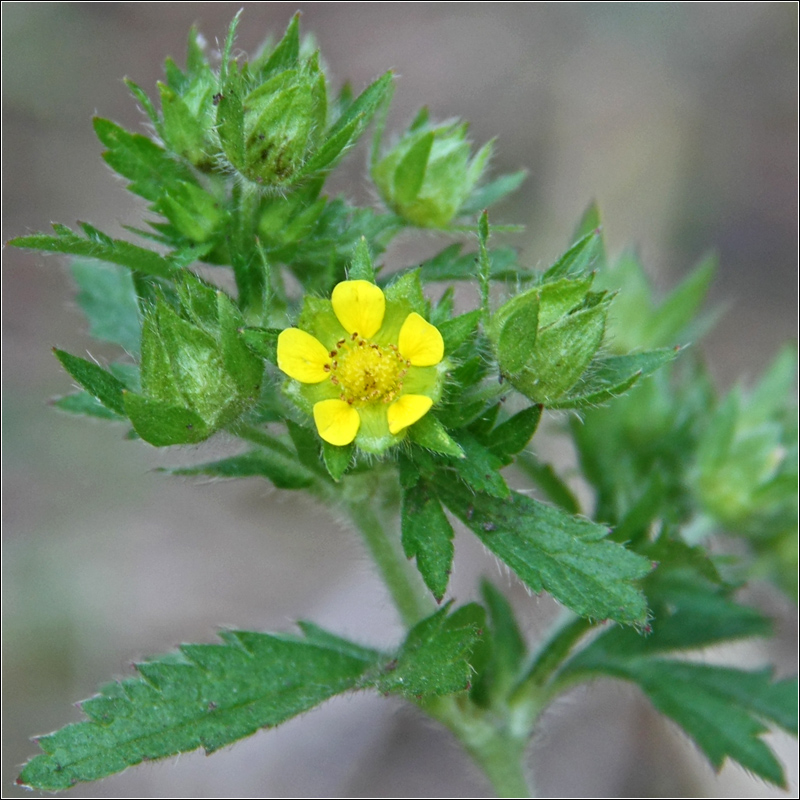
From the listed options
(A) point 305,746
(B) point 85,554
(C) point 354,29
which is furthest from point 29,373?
(C) point 354,29

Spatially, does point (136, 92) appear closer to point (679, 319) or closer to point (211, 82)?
point (211, 82)

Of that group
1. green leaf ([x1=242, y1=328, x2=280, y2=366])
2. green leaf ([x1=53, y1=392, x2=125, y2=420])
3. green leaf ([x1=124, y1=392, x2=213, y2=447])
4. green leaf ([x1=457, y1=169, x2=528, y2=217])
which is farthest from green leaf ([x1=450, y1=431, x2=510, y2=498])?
green leaf ([x1=53, y1=392, x2=125, y2=420])

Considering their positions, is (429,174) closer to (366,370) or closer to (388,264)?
(366,370)

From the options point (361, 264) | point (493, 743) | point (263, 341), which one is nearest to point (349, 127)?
point (361, 264)

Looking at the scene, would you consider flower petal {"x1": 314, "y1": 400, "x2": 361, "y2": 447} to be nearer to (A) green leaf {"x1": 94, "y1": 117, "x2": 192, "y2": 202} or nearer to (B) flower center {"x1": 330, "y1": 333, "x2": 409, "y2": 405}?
(B) flower center {"x1": 330, "y1": 333, "x2": 409, "y2": 405}

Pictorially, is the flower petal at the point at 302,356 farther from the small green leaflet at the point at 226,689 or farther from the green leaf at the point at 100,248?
the small green leaflet at the point at 226,689

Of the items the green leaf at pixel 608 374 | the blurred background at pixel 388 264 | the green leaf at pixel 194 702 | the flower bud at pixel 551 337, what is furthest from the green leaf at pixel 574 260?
the blurred background at pixel 388 264
